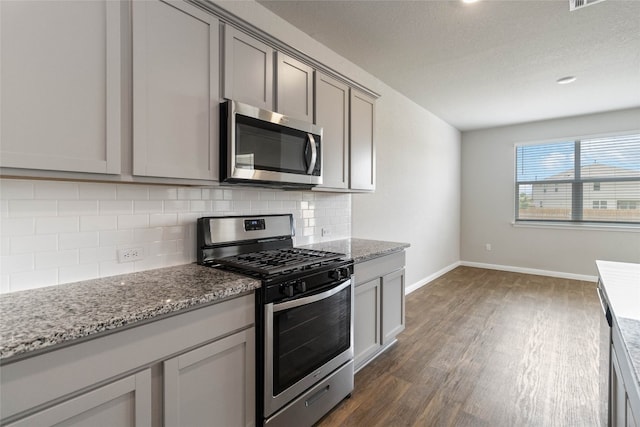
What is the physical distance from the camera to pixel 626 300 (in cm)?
129

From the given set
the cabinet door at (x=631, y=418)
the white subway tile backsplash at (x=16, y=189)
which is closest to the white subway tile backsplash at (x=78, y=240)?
the white subway tile backsplash at (x=16, y=189)

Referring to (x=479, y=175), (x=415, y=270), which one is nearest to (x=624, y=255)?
(x=479, y=175)

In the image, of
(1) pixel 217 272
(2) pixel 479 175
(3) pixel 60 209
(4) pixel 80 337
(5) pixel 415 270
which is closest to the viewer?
(4) pixel 80 337

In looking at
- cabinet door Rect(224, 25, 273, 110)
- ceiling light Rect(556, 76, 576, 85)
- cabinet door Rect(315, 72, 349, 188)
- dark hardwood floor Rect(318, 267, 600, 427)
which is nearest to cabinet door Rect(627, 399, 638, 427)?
dark hardwood floor Rect(318, 267, 600, 427)

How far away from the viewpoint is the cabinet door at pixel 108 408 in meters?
0.94

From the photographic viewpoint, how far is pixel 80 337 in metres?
0.96

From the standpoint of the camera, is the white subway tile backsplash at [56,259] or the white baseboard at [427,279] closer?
the white subway tile backsplash at [56,259]

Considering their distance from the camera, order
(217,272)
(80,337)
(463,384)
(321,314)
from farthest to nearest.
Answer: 1. (463,384)
2. (321,314)
3. (217,272)
4. (80,337)

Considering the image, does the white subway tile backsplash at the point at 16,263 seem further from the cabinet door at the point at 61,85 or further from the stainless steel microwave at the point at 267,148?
the stainless steel microwave at the point at 267,148

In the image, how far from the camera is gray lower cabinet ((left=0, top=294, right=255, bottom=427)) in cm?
91

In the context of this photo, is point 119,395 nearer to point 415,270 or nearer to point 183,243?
point 183,243

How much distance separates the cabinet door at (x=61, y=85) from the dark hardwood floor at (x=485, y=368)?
192cm

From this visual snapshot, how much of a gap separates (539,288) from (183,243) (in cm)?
505

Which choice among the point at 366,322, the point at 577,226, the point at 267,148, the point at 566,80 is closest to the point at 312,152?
the point at 267,148
